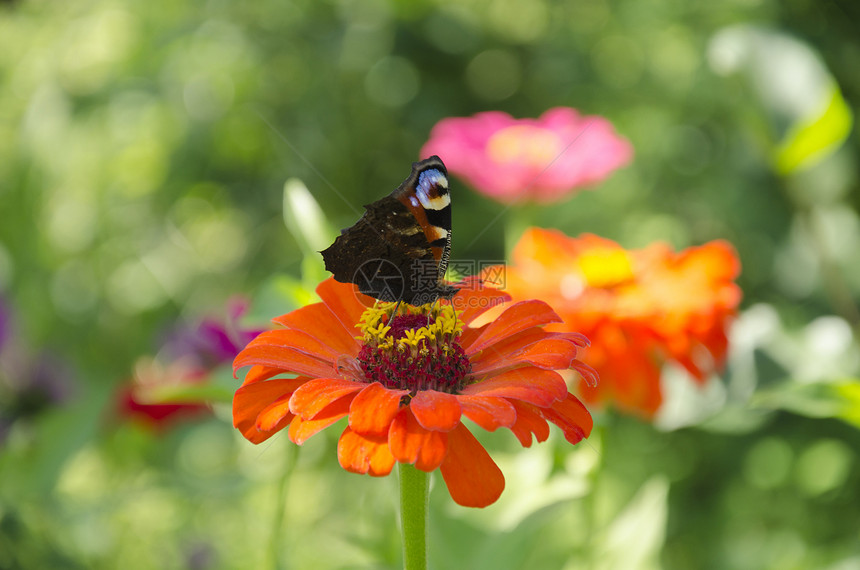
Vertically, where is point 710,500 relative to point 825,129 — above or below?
below

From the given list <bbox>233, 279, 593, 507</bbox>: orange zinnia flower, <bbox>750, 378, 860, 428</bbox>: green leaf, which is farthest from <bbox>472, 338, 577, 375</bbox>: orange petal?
<bbox>750, 378, 860, 428</bbox>: green leaf

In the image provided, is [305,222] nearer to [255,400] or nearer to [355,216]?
[255,400]

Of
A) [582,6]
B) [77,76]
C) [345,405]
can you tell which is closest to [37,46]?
[77,76]

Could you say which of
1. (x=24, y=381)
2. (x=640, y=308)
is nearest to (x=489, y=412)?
(x=640, y=308)

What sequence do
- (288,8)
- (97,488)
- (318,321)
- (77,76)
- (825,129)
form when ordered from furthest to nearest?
(288,8) < (77,76) < (97,488) < (825,129) < (318,321)

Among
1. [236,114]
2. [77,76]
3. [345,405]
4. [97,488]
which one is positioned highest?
[345,405]

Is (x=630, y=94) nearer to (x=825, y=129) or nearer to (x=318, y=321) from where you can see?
(x=825, y=129)
